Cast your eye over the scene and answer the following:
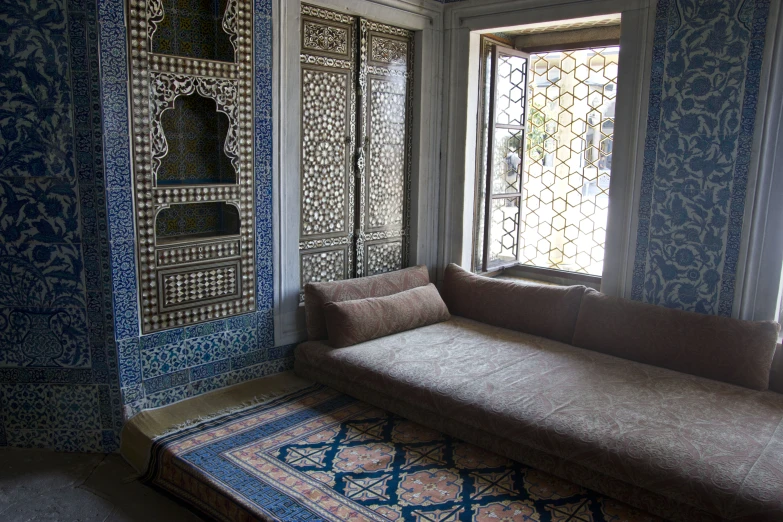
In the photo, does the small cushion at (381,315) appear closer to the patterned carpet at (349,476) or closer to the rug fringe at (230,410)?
the rug fringe at (230,410)

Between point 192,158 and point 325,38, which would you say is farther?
point 325,38

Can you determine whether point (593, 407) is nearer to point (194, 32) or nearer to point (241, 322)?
point (241, 322)

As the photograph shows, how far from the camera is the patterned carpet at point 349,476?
2.59 metres

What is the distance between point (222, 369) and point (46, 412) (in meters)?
0.90

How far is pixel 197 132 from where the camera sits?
3676 mm

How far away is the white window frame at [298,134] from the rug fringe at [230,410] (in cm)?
35

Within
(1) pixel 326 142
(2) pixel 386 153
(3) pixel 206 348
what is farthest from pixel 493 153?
(3) pixel 206 348

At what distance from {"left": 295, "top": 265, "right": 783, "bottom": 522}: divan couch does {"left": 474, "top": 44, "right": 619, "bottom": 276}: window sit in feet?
2.64

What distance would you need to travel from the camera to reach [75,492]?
296 cm

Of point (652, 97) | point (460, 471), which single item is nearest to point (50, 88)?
point (460, 471)

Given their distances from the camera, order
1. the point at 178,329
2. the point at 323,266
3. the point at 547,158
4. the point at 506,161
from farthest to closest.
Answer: the point at 547,158 → the point at 506,161 → the point at 323,266 → the point at 178,329

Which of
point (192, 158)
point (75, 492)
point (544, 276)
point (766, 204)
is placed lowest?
point (75, 492)

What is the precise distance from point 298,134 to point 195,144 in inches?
23.6

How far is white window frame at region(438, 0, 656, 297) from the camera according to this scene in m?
3.73
